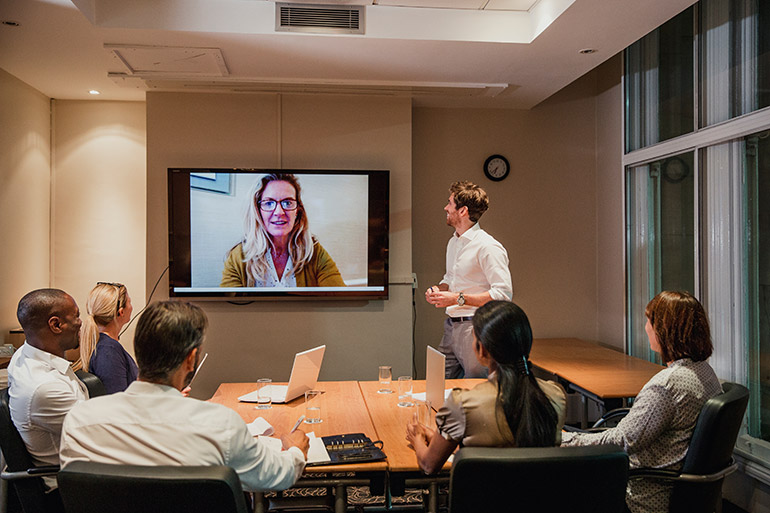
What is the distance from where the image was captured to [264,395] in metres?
2.83

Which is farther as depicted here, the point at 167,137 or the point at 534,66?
the point at 167,137

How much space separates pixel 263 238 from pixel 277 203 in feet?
0.92

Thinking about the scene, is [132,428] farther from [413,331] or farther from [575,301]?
[575,301]

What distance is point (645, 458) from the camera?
6.82ft

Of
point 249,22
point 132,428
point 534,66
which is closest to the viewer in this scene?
point 132,428

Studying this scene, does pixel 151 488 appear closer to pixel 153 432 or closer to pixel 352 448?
pixel 153 432

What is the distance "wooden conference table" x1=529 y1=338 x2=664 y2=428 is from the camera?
10.7ft

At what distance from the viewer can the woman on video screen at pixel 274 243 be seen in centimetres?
430

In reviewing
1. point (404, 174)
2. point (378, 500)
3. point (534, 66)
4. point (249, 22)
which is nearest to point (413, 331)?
point (404, 174)

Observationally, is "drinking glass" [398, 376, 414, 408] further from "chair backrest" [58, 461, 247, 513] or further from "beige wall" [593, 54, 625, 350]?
"beige wall" [593, 54, 625, 350]

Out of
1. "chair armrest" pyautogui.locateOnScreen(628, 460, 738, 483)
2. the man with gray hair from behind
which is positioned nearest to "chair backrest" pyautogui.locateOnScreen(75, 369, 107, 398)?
the man with gray hair from behind

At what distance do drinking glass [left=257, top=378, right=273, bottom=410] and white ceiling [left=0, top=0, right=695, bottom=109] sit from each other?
6.35 ft

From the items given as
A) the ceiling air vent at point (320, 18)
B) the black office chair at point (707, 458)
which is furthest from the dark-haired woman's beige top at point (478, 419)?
the ceiling air vent at point (320, 18)

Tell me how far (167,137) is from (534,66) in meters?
2.71
